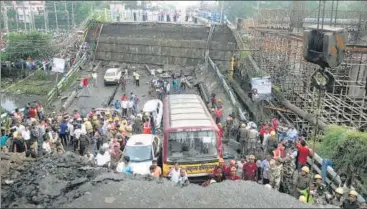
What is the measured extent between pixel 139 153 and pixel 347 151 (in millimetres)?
6617

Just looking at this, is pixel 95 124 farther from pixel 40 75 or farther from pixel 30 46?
pixel 30 46

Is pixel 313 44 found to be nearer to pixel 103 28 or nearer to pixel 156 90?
pixel 156 90

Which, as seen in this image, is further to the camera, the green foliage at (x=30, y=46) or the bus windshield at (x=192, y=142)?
the green foliage at (x=30, y=46)

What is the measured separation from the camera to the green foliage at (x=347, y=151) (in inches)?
459

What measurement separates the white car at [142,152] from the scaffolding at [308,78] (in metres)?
6.97

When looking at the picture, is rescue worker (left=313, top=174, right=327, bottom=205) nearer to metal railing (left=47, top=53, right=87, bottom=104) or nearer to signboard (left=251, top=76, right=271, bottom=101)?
signboard (left=251, top=76, right=271, bottom=101)

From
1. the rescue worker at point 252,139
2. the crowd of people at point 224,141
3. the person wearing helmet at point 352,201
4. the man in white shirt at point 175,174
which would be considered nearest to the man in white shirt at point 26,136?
the crowd of people at point 224,141

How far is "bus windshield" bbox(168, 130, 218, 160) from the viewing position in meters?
12.5

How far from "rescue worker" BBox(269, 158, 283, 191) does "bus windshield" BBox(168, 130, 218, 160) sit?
1880 mm

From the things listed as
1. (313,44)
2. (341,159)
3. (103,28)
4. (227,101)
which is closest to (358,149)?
(341,159)

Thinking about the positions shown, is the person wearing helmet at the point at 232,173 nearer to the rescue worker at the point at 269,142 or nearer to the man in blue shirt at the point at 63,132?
the rescue worker at the point at 269,142

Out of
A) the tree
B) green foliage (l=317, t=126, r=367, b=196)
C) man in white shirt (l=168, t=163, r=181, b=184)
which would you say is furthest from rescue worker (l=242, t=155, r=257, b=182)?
the tree

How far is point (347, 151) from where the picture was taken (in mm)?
12188

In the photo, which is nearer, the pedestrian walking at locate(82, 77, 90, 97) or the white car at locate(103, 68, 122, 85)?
the pedestrian walking at locate(82, 77, 90, 97)
